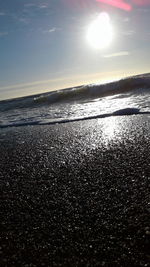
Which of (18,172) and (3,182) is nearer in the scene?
(3,182)

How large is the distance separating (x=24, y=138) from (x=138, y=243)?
4.13m

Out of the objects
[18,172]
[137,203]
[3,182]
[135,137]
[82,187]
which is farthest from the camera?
[135,137]

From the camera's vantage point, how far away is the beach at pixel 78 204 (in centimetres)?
172

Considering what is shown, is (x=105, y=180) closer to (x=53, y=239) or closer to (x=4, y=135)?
(x=53, y=239)

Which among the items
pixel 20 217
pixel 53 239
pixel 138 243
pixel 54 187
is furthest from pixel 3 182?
pixel 138 243

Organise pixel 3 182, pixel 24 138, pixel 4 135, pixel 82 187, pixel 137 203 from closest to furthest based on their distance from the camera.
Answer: pixel 137 203
pixel 82 187
pixel 3 182
pixel 24 138
pixel 4 135

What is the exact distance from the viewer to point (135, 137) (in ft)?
14.0

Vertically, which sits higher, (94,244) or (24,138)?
(24,138)

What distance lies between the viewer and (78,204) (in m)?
2.32

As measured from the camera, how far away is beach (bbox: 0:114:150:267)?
172 cm

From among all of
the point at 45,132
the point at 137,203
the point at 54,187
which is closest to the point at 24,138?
the point at 45,132

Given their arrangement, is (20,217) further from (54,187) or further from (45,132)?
(45,132)

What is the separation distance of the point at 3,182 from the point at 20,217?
0.96 meters

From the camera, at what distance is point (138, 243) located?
5.63 ft
